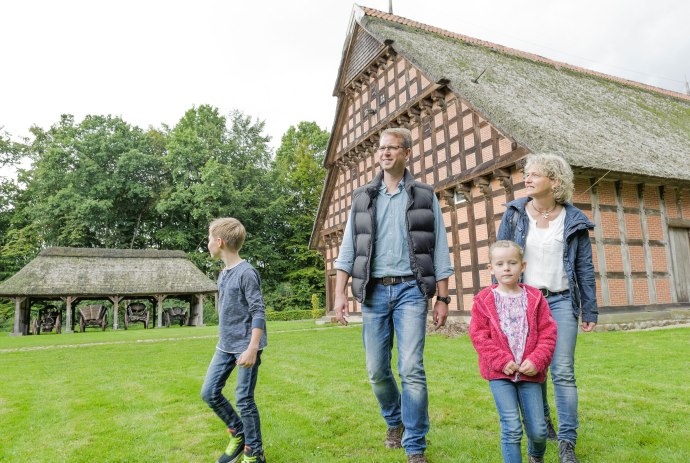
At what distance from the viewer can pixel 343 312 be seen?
3506 millimetres

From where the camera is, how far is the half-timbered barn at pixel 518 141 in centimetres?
1177

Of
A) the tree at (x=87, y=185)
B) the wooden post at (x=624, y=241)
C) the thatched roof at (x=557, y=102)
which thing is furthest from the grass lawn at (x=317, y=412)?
the tree at (x=87, y=185)

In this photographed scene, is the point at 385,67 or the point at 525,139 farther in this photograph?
the point at 385,67

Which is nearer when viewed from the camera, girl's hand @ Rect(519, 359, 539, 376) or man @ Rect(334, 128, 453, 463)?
girl's hand @ Rect(519, 359, 539, 376)

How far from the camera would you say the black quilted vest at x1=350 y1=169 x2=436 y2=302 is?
3.25 m

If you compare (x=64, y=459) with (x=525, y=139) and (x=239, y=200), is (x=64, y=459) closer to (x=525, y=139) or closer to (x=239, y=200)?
(x=525, y=139)

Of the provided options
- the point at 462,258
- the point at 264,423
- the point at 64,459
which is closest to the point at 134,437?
the point at 64,459

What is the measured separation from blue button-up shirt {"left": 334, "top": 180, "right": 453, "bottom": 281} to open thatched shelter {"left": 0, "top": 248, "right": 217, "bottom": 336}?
22.4 metres

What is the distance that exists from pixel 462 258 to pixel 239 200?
2278cm

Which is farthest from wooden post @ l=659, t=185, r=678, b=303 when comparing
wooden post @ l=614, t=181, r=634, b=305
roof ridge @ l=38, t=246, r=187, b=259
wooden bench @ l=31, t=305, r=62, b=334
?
wooden bench @ l=31, t=305, r=62, b=334

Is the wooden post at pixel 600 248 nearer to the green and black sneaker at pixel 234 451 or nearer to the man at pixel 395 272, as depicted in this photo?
the man at pixel 395 272

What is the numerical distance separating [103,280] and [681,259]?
77.1ft

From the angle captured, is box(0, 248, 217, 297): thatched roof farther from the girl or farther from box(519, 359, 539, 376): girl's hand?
box(519, 359, 539, 376): girl's hand

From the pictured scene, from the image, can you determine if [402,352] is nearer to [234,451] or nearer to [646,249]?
[234,451]
